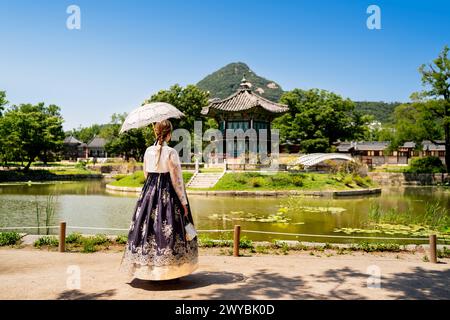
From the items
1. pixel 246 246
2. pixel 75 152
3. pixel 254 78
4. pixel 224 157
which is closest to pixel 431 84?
pixel 224 157

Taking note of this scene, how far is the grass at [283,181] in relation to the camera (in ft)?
83.5

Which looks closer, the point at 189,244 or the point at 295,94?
the point at 189,244

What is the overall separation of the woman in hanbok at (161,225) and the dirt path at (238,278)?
28cm

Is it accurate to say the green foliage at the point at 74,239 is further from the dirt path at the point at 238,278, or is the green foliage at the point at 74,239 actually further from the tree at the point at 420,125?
the tree at the point at 420,125

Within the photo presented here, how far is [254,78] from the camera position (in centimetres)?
13788

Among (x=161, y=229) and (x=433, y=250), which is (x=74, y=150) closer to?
(x=161, y=229)

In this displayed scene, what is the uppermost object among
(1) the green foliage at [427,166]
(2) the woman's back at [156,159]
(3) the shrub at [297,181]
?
(2) the woman's back at [156,159]

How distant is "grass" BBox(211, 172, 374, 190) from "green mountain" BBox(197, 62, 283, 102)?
9333 centimetres

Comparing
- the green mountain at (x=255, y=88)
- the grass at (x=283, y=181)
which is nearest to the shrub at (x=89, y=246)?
the grass at (x=283, y=181)

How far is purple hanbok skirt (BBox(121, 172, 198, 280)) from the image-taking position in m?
5.08

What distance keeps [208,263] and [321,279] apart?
81.7 inches

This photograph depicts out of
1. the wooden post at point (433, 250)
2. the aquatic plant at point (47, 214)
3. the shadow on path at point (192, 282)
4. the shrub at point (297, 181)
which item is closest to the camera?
the shadow on path at point (192, 282)

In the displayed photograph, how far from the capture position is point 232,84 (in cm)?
12825
